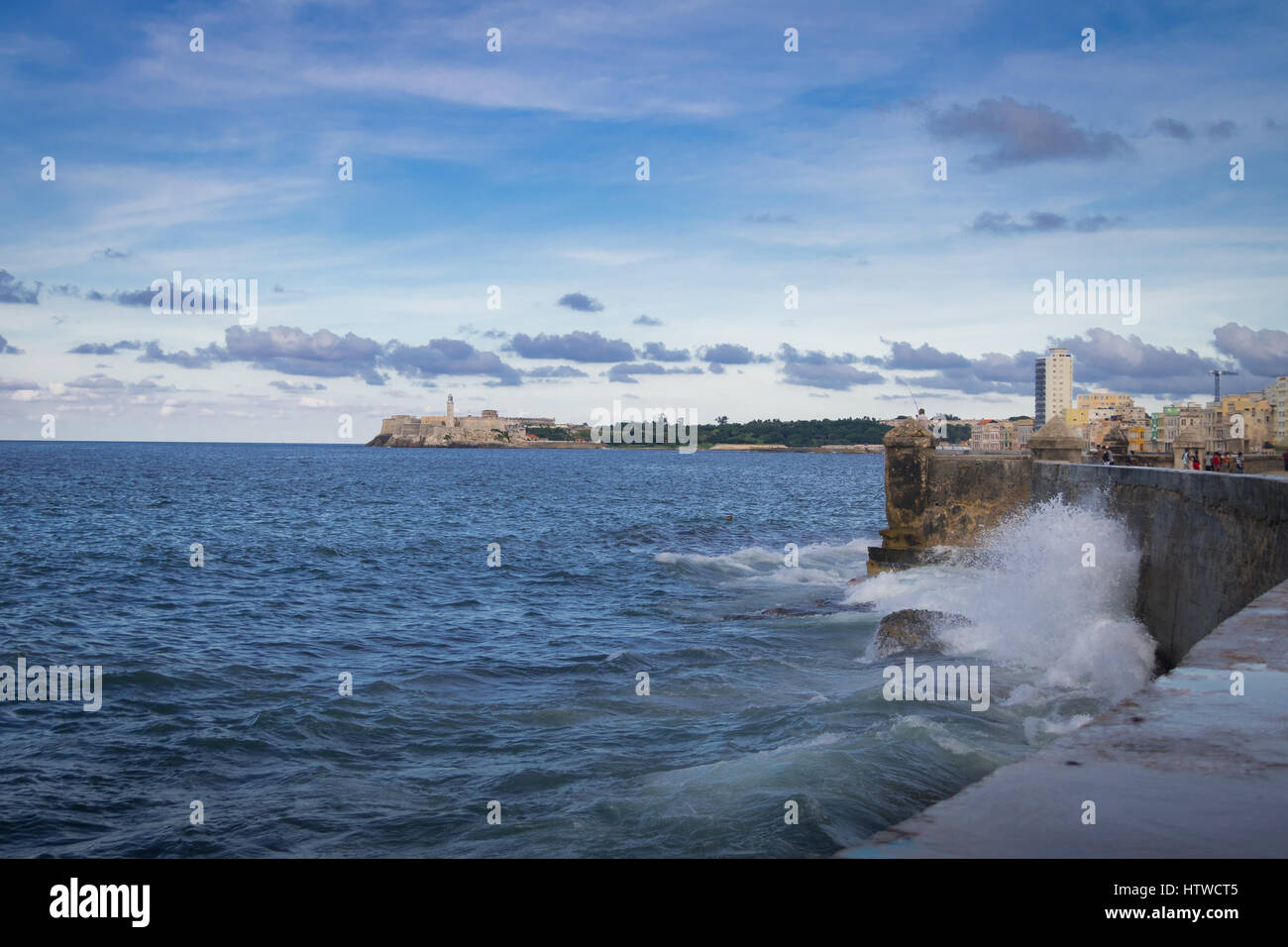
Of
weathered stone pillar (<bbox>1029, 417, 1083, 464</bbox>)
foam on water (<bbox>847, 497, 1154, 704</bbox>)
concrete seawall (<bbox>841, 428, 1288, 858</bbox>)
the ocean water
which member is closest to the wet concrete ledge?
concrete seawall (<bbox>841, 428, 1288, 858</bbox>)

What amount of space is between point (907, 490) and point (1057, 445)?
9.69ft

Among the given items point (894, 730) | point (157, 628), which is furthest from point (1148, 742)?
point (157, 628)

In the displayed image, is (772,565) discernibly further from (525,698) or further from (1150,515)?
(525,698)

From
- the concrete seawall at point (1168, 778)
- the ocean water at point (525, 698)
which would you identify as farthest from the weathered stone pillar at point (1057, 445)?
the concrete seawall at point (1168, 778)

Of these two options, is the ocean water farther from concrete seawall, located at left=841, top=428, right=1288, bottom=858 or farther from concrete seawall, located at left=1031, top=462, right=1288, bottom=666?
concrete seawall, located at left=841, top=428, right=1288, bottom=858

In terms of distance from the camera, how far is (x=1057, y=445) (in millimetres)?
18703

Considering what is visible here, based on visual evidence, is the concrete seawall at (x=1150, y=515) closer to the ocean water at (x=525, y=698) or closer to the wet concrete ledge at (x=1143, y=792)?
the ocean water at (x=525, y=698)

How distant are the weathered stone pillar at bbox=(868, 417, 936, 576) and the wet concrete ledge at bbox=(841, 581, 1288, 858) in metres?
15.5

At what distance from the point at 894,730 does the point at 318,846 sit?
5055 millimetres

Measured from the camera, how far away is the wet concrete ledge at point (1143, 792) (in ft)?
8.11

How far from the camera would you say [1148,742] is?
323 cm

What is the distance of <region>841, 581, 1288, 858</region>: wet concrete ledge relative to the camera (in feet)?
8.11

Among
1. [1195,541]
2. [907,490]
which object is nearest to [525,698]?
[1195,541]
